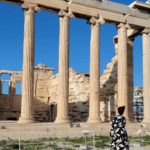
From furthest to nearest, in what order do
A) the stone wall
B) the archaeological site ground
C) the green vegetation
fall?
the stone wall
the archaeological site ground
the green vegetation

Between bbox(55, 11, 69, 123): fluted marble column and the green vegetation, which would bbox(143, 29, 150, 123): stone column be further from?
the green vegetation

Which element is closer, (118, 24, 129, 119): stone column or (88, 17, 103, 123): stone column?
(88, 17, 103, 123): stone column

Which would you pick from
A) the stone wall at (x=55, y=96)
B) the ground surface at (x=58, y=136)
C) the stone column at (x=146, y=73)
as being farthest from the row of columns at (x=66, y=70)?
the stone wall at (x=55, y=96)

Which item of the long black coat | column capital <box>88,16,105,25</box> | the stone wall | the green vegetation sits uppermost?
column capital <box>88,16,105,25</box>

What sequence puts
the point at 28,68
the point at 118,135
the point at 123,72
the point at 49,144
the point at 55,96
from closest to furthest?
the point at 118,135 < the point at 49,144 < the point at 28,68 < the point at 123,72 < the point at 55,96

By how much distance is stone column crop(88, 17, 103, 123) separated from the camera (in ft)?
106

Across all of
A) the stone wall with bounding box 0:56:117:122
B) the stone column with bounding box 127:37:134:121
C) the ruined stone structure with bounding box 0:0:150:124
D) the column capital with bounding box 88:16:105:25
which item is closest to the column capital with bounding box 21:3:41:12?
the ruined stone structure with bounding box 0:0:150:124

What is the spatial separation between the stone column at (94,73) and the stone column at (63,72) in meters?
2.48

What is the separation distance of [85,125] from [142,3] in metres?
12.6

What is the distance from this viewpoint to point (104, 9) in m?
34.5

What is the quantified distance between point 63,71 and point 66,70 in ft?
0.83

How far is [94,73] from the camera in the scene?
3297 cm

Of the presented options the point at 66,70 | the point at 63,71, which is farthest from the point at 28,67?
the point at 66,70

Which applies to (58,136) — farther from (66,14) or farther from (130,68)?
(130,68)
